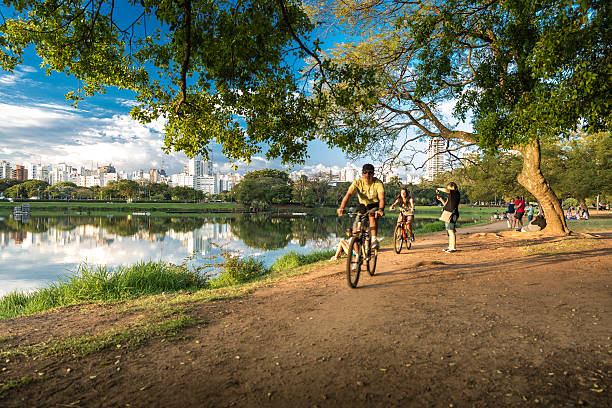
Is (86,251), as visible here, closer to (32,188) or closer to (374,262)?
(374,262)

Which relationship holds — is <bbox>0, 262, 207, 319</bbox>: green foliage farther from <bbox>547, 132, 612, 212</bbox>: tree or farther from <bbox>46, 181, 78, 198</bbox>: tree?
<bbox>46, 181, 78, 198</bbox>: tree

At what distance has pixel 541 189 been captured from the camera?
536 inches

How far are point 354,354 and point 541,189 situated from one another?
13.7m

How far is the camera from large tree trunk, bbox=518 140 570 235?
13.6 m

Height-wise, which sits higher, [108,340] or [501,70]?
[501,70]

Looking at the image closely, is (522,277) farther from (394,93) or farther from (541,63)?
(394,93)

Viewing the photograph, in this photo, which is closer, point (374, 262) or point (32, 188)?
point (374, 262)

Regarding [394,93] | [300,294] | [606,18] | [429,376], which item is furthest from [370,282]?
[394,93]

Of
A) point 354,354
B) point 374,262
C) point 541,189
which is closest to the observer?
point 354,354

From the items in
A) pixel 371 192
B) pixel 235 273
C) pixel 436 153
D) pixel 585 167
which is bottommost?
pixel 235 273

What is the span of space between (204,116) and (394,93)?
879cm

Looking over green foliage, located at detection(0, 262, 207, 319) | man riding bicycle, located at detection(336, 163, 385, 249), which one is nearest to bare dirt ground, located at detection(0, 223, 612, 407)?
man riding bicycle, located at detection(336, 163, 385, 249)

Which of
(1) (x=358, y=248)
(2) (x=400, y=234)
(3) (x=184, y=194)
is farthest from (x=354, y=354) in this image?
(3) (x=184, y=194)

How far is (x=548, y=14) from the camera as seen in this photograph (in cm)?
901
